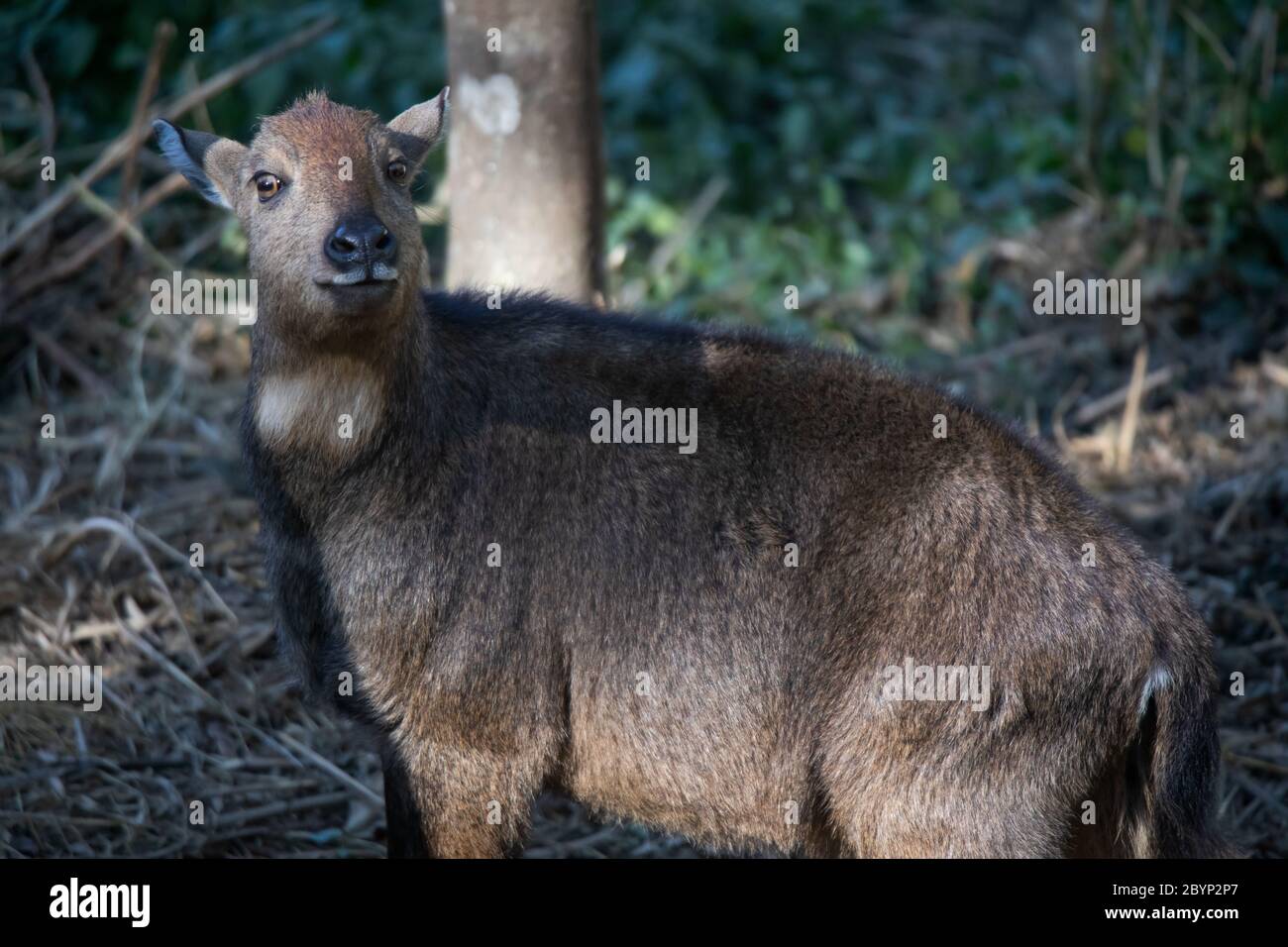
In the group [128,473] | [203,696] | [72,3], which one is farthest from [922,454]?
[72,3]

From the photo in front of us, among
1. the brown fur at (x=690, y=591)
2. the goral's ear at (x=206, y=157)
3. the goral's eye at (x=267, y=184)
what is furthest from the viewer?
the goral's ear at (x=206, y=157)

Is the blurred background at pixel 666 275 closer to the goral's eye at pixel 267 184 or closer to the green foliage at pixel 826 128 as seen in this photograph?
the green foliage at pixel 826 128

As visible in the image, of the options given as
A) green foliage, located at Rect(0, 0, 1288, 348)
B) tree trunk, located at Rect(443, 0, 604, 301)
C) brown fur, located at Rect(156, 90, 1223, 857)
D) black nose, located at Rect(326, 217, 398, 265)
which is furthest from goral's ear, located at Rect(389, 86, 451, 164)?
green foliage, located at Rect(0, 0, 1288, 348)

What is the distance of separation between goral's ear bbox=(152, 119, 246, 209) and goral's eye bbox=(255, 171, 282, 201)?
271 mm

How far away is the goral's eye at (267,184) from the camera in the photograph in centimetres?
537

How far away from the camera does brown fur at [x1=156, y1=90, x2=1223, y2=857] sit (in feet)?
16.6

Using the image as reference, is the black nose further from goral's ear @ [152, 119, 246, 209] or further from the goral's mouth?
goral's ear @ [152, 119, 246, 209]

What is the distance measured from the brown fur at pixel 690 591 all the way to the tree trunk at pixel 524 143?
1503 millimetres

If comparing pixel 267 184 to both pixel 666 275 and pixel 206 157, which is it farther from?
pixel 666 275

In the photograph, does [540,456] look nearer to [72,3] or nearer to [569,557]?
[569,557]

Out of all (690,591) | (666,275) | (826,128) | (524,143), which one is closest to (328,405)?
(690,591)

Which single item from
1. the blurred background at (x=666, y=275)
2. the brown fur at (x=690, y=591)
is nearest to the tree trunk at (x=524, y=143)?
the blurred background at (x=666, y=275)

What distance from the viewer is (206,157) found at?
18.9ft

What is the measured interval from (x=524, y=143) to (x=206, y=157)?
71.3 inches
